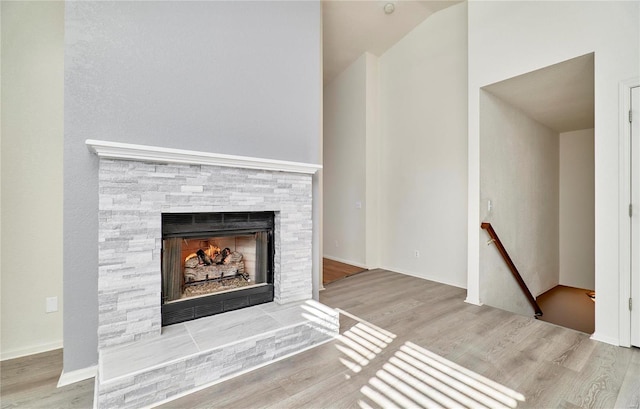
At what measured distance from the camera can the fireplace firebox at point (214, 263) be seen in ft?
7.12

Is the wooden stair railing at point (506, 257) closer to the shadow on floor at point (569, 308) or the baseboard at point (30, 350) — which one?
the shadow on floor at point (569, 308)

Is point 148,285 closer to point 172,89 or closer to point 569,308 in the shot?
point 172,89

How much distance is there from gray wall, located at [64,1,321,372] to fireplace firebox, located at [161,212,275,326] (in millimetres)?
471

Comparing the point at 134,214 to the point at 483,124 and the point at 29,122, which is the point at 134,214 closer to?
the point at 29,122

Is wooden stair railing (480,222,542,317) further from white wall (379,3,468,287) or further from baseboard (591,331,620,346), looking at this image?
baseboard (591,331,620,346)

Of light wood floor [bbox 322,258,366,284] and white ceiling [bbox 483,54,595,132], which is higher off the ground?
white ceiling [bbox 483,54,595,132]

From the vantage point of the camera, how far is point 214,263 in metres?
2.59

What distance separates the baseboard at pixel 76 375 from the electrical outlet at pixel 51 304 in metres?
0.62

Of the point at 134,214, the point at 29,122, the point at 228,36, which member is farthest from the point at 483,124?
the point at 29,122

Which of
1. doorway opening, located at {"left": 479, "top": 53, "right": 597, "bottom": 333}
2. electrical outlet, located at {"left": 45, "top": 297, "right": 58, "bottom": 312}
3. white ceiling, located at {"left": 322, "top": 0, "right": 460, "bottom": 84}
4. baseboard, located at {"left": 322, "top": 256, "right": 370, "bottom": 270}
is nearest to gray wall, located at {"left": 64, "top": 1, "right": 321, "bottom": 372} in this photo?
electrical outlet, located at {"left": 45, "top": 297, "right": 58, "bottom": 312}

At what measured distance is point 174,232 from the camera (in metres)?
2.13

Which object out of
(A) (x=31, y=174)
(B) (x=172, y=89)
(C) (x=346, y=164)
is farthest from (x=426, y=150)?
(A) (x=31, y=174)

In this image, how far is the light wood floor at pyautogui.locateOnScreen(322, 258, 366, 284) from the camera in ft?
14.0

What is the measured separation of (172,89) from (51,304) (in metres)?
1.94
